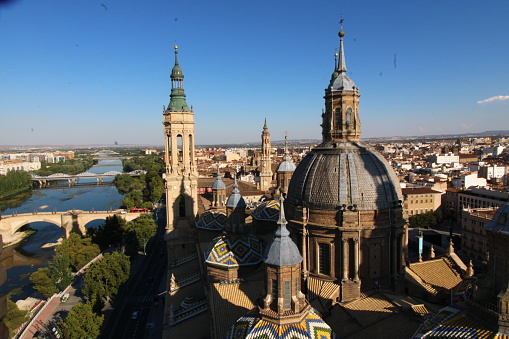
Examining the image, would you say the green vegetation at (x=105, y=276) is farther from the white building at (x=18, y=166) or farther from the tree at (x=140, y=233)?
the white building at (x=18, y=166)

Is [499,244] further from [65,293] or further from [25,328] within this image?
[65,293]

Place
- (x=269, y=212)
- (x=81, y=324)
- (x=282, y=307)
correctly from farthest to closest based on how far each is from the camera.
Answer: (x=269, y=212) → (x=81, y=324) → (x=282, y=307)

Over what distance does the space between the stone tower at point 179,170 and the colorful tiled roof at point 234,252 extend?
9.39m

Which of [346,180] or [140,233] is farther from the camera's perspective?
[140,233]

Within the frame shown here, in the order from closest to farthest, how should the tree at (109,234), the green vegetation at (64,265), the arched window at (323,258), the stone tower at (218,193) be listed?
1. the arched window at (323,258)
2. the stone tower at (218,193)
3. the green vegetation at (64,265)
4. the tree at (109,234)

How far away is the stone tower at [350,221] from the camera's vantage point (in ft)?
51.5

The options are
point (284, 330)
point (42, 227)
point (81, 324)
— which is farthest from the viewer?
point (42, 227)

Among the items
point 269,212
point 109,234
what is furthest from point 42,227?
point 269,212

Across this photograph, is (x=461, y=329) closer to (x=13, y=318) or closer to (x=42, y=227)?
(x=13, y=318)

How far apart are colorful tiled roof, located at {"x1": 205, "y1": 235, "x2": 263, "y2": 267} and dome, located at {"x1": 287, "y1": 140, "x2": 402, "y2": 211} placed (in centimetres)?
364

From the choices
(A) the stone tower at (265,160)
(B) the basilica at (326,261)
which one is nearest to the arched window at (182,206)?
(B) the basilica at (326,261)

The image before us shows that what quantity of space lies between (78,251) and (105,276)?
9668 millimetres

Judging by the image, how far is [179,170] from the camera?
28.3 metres

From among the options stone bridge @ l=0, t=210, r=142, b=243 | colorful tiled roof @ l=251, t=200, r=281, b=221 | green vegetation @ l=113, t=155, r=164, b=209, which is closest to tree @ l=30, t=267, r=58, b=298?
colorful tiled roof @ l=251, t=200, r=281, b=221
